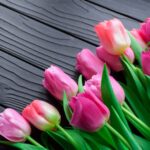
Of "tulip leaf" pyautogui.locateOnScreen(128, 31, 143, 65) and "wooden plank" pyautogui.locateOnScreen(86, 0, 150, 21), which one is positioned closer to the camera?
"tulip leaf" pyautogui.locateOnScreen(128, 31, 143, 65)

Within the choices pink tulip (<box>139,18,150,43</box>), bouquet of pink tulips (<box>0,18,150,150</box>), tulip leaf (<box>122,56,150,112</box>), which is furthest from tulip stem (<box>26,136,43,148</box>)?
pink tulip (<box>139,18,150,43</box>)

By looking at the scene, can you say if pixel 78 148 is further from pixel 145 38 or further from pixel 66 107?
pixel 145 38

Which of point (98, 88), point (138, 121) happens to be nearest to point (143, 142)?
point (138, 121)

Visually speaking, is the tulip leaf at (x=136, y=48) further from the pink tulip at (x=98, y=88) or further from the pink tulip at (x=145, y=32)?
the pink tulip at (x=98, y=88)

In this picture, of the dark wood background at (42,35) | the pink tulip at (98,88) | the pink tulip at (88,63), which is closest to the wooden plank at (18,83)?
the dark wood background at (42,35)

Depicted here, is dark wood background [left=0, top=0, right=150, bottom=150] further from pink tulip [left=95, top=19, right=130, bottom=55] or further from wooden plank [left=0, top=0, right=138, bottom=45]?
pink tulip [left=95, top=19, right=130, bottom=55]
